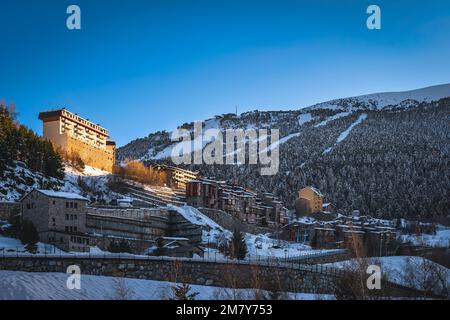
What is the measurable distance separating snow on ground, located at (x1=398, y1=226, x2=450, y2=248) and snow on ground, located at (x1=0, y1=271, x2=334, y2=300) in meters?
55.0

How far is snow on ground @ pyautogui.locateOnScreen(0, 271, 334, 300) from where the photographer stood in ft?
107

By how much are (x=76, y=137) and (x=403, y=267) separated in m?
70.3

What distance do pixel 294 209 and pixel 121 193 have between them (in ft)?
165

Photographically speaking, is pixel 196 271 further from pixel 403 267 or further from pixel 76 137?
pixel 76 137

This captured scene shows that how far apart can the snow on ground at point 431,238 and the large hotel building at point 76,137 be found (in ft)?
161

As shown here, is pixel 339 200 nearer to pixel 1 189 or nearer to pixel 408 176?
pixel 408 176

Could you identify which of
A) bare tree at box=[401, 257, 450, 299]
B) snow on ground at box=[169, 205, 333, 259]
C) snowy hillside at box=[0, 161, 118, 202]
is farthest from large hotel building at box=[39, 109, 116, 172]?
bare tree at box=[401, 257, 450, 299]

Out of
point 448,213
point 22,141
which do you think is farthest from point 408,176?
point 22,141

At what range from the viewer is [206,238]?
74375 mm

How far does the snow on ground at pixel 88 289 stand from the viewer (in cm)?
3247

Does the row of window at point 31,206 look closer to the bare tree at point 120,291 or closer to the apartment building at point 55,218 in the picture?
the apartment building at point 55,218

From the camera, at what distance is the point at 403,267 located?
2292 inches

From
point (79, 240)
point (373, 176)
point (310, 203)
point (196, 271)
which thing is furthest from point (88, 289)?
point (373, 176)

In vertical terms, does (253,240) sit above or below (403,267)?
below
